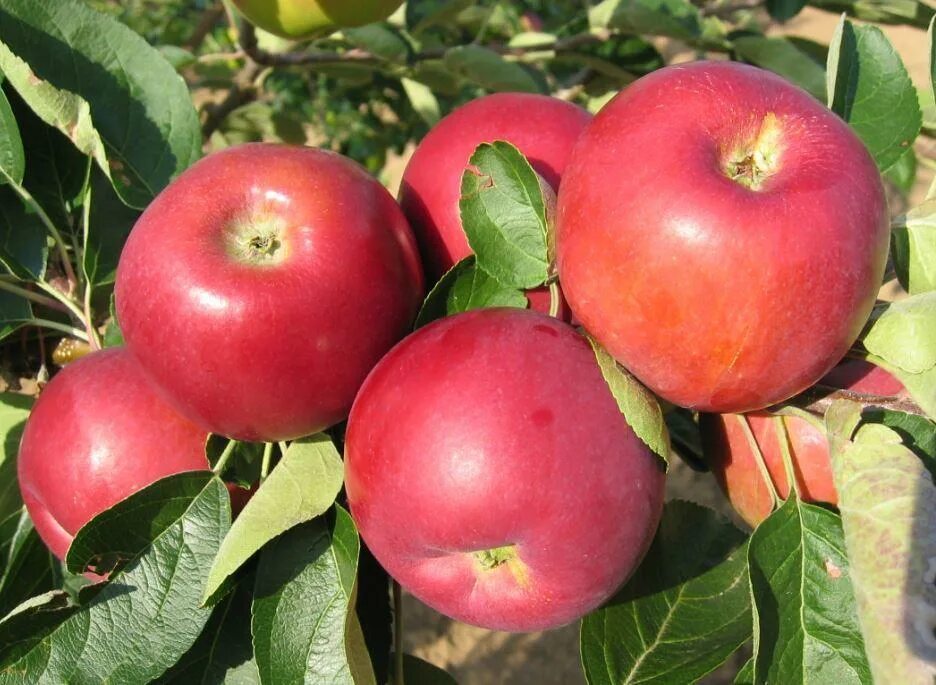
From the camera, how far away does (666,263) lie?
A: 756 mm

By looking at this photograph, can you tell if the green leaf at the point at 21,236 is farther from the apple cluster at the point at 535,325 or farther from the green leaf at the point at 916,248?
the green leaf at the point at 916,248

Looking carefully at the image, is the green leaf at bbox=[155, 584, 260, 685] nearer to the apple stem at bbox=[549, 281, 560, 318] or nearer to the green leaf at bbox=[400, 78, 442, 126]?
the apple stem at bbox=[549, 281, 560, 318]

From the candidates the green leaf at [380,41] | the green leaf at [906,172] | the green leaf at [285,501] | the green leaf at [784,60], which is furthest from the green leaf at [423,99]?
the green leaf at [285,501]

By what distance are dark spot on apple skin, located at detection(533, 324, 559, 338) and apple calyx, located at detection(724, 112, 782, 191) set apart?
22 centimetres

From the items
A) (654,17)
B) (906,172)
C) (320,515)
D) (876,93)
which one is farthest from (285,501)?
(906,172)

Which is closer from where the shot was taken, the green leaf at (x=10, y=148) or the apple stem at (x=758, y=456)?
the apple stem at (x=758, y=456)

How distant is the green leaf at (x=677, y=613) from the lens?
3.49ft

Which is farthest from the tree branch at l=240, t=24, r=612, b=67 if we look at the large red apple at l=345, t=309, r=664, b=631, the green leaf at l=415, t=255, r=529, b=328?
the large red apple at l=345, t=309, r=664, b=631

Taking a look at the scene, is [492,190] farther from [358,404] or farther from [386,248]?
[358,404]

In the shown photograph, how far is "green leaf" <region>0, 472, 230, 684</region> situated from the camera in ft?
3.14

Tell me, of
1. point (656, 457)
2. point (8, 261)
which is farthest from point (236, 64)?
point (656, 457)

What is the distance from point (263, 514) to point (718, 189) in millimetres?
568

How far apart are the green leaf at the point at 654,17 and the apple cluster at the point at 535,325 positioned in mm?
913

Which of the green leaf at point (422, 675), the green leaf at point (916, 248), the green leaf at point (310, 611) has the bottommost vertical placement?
the green leaf at point (422, 675)
